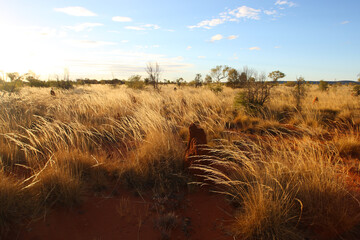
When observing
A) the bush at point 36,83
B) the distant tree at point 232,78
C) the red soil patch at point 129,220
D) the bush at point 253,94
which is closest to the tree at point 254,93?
the bush at point 253,94

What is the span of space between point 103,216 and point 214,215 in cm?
138

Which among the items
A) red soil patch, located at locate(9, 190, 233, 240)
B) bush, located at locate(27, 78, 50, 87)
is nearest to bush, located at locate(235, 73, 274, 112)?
red soil patch, located at locate(9, 190, 233, 240)

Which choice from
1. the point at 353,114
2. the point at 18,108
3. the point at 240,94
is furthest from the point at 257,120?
the point at 18,108

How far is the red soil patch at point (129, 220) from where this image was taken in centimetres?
213

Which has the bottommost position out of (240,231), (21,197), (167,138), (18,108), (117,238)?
(117,238)

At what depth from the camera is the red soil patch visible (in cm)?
213

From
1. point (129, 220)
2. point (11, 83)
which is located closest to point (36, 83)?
point (11, 83)

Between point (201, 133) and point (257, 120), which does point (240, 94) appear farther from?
point (201, 133)

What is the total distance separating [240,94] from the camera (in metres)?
8.53

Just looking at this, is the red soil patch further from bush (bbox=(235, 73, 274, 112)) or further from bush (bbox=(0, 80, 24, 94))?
bush (bbox=(235, 73, 274, 112))

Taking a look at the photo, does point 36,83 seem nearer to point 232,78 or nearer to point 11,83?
point 11,83

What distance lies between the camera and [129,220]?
7.84 ft

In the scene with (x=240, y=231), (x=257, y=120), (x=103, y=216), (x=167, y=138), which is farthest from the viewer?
(x=257, y=120)

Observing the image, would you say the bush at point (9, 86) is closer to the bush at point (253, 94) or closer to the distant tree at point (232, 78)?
the bush at point (253, 94)
